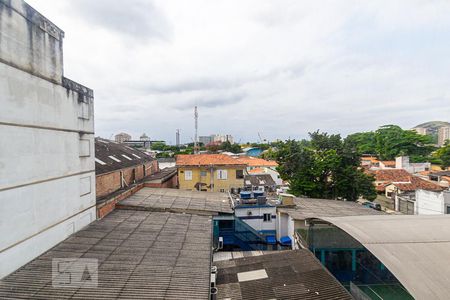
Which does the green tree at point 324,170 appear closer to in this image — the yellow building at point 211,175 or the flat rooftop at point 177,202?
the yellow building at point 211,175

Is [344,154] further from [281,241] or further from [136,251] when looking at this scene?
[136,251]

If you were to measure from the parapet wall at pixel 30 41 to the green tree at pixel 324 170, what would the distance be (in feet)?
60.0

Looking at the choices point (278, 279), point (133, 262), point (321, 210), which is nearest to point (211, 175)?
point (321, 210)

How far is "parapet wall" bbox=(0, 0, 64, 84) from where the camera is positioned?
7.81 metres

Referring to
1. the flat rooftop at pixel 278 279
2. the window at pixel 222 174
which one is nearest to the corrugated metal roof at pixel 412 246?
the flat rooftop at pixel 278 279

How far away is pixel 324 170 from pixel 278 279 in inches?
595

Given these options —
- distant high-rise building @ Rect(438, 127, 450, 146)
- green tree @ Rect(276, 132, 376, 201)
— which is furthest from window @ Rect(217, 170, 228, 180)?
distant high-rise building @ Rect(438, 127, 450, 146)

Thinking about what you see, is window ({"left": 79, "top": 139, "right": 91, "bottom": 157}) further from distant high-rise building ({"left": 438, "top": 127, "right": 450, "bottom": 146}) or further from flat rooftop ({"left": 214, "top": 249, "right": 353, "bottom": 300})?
distant high-rise building ({"left": 438, "top": 127, "right": 450, "bottom": 146})

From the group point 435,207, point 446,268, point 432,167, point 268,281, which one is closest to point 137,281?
point 268,281

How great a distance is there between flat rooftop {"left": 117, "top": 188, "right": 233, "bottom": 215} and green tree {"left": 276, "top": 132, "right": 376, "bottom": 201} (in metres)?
6.72

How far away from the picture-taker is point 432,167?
54.0 meters

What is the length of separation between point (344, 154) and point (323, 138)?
2308 mm

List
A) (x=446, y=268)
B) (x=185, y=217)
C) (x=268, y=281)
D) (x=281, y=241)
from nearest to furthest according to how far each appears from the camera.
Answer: (x=446, y=268), (x=268, y=281), (x=185, y=217), (x=281, y=241)

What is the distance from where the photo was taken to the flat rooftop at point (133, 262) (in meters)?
7.14
